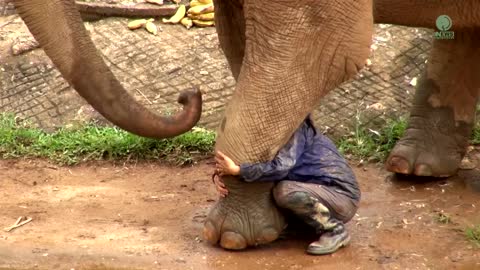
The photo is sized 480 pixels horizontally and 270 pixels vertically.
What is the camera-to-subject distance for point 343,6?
4.68m

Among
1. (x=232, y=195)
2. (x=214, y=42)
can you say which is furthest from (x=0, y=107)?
(x=232, y=195)

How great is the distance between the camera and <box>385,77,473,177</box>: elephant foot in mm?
5742

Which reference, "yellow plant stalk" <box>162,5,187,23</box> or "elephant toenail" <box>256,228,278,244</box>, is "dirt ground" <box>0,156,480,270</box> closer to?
"elephant toenail" <box>256,228,278,244</box>

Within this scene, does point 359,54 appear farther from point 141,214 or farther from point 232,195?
point 141,214

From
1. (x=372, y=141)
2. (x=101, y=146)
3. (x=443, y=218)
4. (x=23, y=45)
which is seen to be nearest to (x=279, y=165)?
(x=443, y=218)

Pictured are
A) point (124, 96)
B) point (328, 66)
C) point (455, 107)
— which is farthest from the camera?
point (455, 107)

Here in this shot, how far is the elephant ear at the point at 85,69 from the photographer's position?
4.16 metres

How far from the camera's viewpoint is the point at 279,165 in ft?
15.9

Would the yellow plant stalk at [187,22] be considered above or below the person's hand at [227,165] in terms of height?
below

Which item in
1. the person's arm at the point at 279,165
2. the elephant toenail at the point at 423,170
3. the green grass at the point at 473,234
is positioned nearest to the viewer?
the person's arm at the point at 279,165

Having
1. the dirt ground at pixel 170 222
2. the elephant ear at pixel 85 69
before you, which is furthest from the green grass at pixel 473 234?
the elephant ear at pixel 85 69

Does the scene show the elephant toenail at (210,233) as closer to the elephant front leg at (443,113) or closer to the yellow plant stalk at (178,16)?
the elephant front leg at (443,113)

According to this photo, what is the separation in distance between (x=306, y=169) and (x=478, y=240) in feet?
2.59

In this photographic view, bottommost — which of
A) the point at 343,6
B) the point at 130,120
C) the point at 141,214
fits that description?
the point at 141,214
